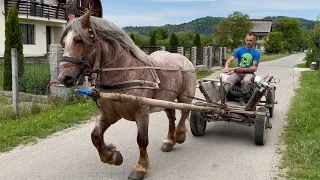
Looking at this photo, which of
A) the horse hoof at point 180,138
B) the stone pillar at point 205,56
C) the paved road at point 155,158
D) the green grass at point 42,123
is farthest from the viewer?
the stone pillar at point 205,56

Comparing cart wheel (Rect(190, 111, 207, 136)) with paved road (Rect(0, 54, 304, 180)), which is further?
cart wheel (Rect(190, 111, 207, 136))

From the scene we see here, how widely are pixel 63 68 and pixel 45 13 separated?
27.6 meters

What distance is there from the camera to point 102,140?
4516 millimetres

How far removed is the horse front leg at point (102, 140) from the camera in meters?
4.49

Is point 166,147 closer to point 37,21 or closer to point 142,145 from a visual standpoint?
point 142,145

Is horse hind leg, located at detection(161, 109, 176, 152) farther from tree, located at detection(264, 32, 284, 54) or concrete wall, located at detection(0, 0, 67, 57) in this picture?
tree, located at detection(264, 32, 284, 54)

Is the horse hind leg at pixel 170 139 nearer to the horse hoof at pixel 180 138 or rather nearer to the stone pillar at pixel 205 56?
the horse hoof at pixel 180 138

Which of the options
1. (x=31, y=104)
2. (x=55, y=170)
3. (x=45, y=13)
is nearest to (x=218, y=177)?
(x=55, y=170)

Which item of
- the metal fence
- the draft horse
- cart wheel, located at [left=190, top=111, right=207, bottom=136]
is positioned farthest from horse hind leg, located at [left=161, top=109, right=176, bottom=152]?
the metal fence

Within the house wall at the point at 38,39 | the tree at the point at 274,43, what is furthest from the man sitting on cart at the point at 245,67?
the tree at the point at 274,43

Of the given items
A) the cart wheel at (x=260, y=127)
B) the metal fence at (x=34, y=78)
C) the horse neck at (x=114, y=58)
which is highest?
the horse neck at (x=114, y=58)

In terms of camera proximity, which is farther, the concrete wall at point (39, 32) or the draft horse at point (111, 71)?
the concrete wall at point (39, 32)

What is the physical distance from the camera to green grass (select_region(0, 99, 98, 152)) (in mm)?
6168

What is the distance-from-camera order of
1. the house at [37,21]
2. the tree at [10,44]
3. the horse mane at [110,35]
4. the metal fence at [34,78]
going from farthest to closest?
1. the house at [37,21]
2. the tree at [10,44]
3. the metal fence at [34,78]
4. the horse mane at [110,35]
